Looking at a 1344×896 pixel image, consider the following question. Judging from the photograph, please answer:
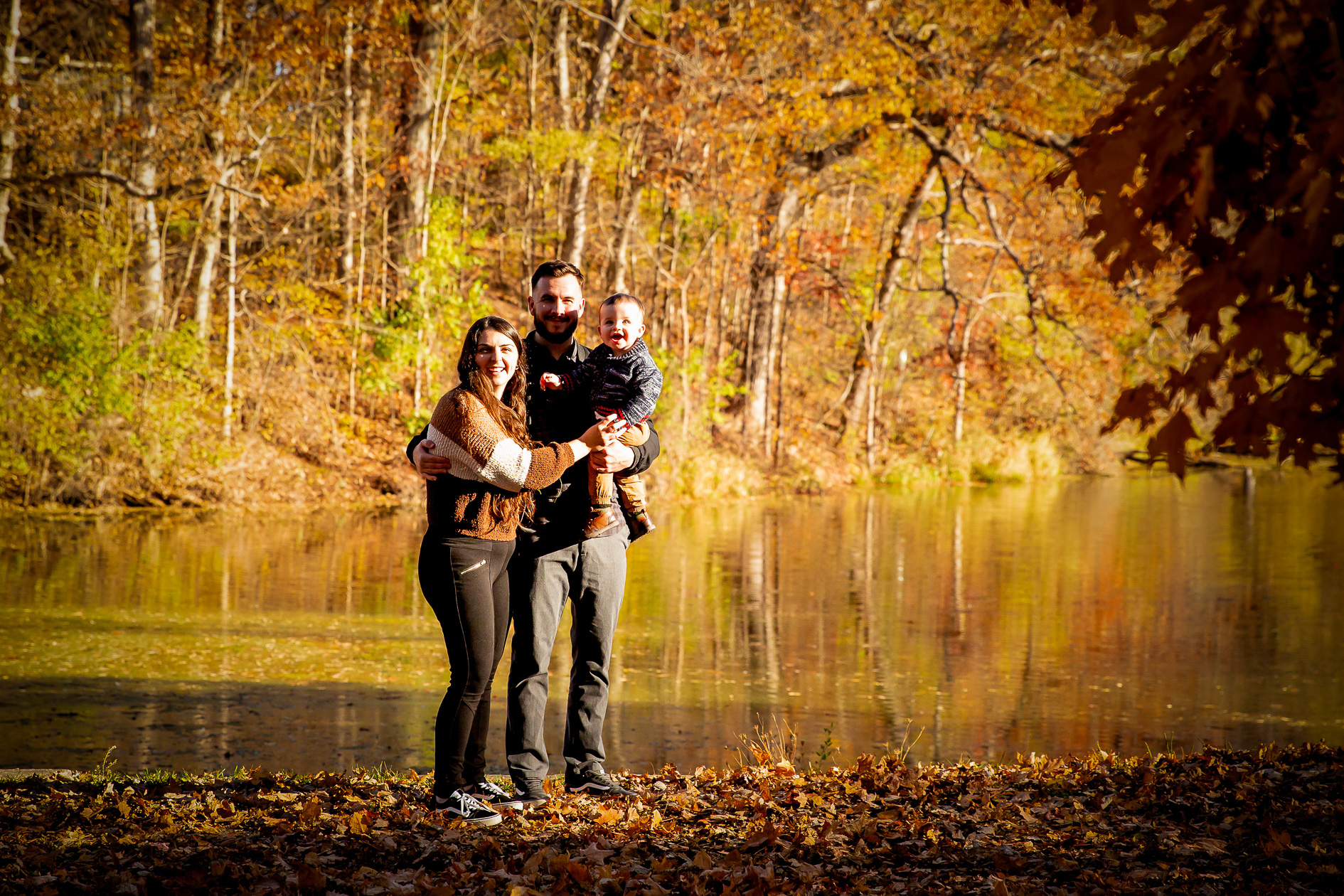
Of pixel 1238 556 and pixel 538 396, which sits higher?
pixel 538 396

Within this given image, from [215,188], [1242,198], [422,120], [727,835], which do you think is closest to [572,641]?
[727,835]

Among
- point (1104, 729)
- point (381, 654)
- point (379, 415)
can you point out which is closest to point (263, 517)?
point (379, 415)

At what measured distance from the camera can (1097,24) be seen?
10.5ft

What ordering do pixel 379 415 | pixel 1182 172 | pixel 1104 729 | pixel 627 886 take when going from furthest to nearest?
1. pixel 379 415
2. pixel 1104 729
3. pixel 627 886
4. pixel 1182 172

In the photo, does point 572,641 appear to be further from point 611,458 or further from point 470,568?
point 611,458

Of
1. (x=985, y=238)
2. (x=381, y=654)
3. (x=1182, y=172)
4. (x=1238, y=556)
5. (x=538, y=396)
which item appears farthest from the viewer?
(x=985, y=238)

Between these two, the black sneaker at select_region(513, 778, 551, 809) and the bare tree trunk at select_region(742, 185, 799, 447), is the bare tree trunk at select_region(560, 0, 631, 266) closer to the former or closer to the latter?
the bare tree trunk at select_region(742, 185, 799, 447)

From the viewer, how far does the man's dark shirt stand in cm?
524

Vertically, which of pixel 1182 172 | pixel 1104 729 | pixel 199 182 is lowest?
pixel 1104 729

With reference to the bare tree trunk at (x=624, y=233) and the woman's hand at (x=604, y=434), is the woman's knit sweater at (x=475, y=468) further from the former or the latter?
the bare tree trunk at (x=624, y=233)

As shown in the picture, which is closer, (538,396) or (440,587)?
(440,587)

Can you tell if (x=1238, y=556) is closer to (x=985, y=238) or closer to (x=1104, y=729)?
(x=1104, y=729)

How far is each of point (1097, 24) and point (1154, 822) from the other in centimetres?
346

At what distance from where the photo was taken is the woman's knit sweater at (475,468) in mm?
4750
